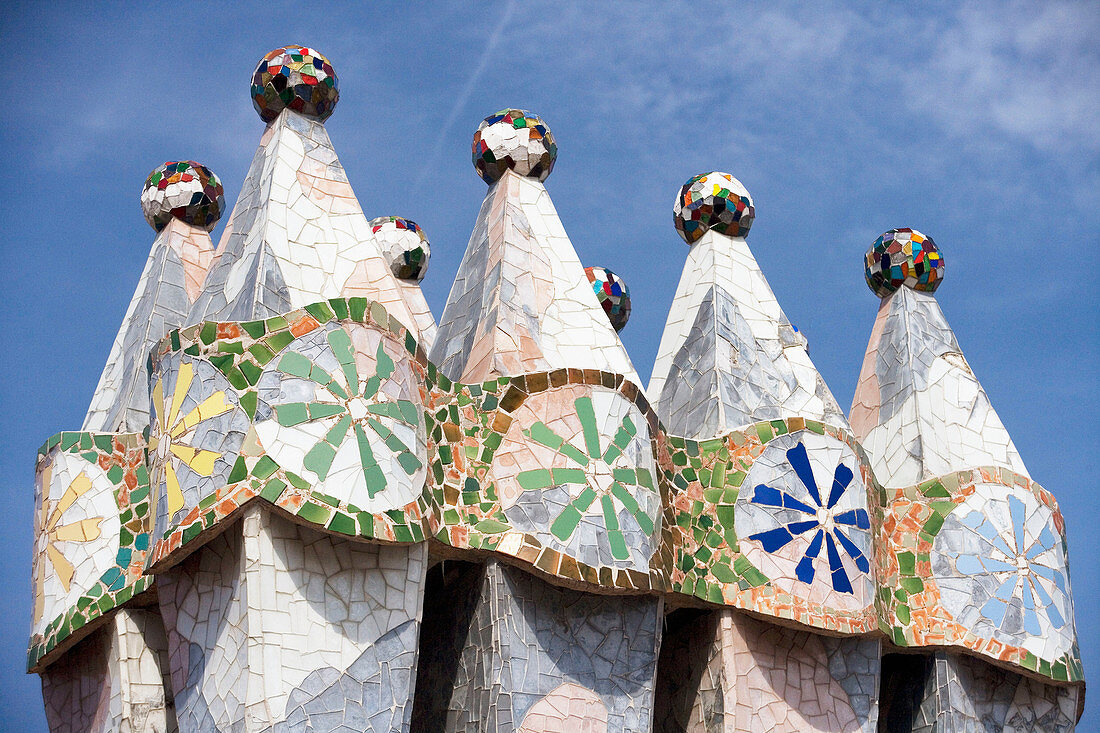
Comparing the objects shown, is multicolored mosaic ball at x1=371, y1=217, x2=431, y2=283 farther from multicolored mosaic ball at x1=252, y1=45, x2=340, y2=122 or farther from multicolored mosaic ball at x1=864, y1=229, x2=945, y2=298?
multicolored mosaic ball at x1=864, y1=229, x2=945, y2=298

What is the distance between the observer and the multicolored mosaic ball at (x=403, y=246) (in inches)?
667

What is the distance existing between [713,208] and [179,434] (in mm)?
6414

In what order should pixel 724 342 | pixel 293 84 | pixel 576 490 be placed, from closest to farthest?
1. pixel 576 490
2. pixel 293 84
3. pixel 724 342

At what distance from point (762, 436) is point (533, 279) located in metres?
2.26

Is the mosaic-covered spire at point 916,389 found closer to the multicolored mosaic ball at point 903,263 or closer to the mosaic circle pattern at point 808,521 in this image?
the multicolored mosaic ball at point 903,263

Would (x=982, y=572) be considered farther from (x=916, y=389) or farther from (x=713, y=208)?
(x=713, y=208)

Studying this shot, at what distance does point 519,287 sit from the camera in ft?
44.5

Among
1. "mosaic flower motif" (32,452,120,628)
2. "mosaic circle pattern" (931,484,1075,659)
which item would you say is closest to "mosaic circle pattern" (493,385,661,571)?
"mosaic flower motif" (32,452,120,628)

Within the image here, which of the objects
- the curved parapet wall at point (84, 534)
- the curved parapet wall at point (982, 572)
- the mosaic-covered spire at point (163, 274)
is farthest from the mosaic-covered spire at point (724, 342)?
the curved parapet wall at point (84, 534)

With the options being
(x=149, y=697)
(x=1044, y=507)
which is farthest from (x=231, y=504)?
(x=1044, y=507)

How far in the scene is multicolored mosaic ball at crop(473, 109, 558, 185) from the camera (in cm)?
1461

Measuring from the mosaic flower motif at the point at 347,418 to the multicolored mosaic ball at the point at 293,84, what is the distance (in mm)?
2726

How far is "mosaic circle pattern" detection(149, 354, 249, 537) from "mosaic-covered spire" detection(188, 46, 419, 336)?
661 mm

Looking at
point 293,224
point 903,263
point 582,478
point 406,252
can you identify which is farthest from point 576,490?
point 903,263
